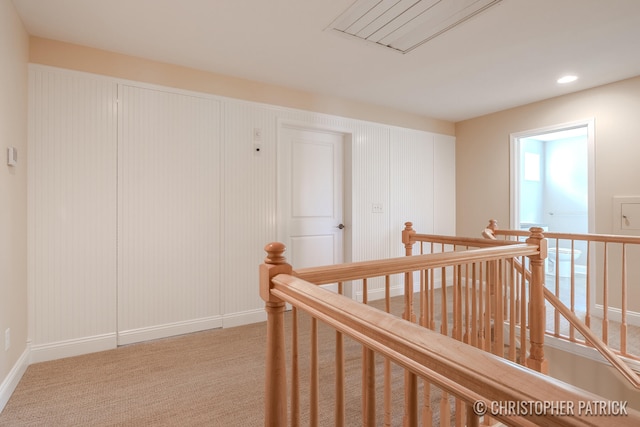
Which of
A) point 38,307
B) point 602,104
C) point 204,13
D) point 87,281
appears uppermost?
point 204,13

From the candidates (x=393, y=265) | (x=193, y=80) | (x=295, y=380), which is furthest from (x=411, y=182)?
(x=295, y=380)

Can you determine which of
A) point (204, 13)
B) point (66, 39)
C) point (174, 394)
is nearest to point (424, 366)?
point (174, 394)

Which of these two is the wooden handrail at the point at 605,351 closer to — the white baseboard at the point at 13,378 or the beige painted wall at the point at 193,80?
the beige painted wall at the point at 193,80

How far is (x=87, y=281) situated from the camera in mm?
2539

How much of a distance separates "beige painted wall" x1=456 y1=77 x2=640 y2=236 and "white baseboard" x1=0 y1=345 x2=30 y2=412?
190 inches

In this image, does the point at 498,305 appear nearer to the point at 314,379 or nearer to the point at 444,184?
the point at 314,379

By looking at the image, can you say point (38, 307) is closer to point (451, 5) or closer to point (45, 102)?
point (45, 102)

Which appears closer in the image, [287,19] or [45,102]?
[287,19]

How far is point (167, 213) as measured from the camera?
111 inches

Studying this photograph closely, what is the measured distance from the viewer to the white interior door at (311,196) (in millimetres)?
3539

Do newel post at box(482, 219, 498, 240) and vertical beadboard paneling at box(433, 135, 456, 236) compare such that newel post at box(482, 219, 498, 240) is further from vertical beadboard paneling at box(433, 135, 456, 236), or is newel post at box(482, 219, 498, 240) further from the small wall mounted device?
the small wall mounted device

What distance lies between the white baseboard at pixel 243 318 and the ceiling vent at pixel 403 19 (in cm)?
258

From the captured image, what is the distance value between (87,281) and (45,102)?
136 centimetres

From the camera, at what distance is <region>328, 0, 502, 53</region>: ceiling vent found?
2.01 metres
